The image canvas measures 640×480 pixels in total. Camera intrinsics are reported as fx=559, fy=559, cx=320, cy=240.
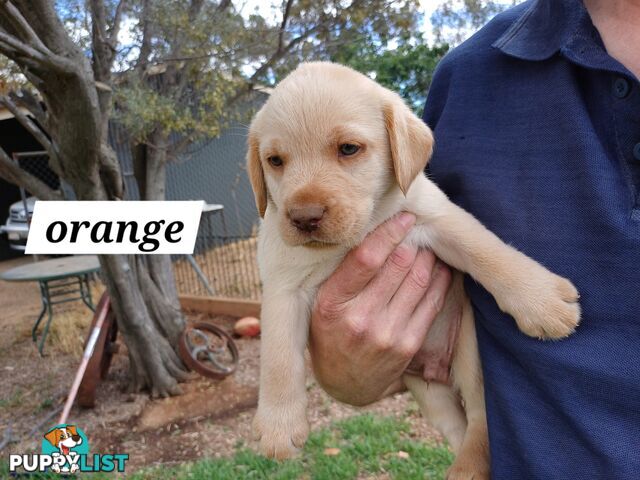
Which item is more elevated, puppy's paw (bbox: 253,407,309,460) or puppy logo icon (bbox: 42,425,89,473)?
puppy's paw (bbox: 253,407,309,460)

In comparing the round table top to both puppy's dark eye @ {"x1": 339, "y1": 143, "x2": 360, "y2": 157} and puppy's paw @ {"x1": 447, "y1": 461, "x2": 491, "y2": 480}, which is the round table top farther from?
puppy's paw @ {"x1": 447, "y1": 461, "x2": 491, "y2": 480}

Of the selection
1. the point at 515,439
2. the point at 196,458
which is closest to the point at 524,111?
the point at 515,439

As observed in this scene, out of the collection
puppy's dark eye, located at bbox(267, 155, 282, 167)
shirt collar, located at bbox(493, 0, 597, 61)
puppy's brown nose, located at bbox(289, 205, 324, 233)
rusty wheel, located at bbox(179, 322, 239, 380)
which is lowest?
rusty wheel, located at bbox(179, 322, 239, 380)

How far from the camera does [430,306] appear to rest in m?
1.82

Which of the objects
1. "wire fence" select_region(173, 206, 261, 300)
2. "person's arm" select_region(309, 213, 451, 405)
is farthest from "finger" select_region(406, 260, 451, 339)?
"wire fence" select_region(173, 206, 261, 300)

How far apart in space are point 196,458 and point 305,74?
148 inches

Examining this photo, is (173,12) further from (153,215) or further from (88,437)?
(88,437)

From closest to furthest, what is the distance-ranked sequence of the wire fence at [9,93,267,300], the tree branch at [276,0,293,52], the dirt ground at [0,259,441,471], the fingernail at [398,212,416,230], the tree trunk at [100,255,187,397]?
the fingernail at [398,212,416,230], the dirt ground at [0,259,441,471], the tree trunk at [100,255,187,397], the tree branch at [276,0,293,52], the wire fence at [9,93,267,300]

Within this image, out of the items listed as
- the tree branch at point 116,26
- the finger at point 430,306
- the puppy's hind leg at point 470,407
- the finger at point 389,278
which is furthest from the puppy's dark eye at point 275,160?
the tree branch at point 116,26

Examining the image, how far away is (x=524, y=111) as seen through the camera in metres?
1.47

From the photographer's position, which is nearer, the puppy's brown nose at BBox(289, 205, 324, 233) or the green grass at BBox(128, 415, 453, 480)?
the puppy's brown nose at BBox(289, 205, 324, 233)

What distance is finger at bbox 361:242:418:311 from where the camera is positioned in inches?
71.0

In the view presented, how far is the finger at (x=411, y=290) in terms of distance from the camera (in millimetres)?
1790

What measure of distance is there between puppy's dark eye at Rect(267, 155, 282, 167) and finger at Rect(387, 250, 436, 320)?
544 millimetres
